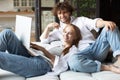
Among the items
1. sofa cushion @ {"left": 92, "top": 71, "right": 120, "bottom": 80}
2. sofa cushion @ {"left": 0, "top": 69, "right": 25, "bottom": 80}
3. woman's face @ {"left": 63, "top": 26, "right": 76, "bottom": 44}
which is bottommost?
sofa cushion @ {"left": 0, "top": 69, "right": 25, "bottom": 80}

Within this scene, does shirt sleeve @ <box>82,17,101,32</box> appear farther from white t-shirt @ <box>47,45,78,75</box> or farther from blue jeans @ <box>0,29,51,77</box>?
blue jeans @ <box>0,29,51,77</box>

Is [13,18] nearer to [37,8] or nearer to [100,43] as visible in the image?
[37,8]

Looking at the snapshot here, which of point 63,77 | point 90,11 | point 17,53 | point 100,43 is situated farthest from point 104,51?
point 90,11

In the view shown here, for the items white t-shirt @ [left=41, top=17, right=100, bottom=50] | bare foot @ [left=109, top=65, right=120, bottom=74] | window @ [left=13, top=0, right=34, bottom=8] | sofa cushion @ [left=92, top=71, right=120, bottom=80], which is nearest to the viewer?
sofa cushion @ [left=92, top=71, right=120, bottom=80]

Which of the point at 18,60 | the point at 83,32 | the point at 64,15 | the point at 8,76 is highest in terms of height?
the point at 64,15

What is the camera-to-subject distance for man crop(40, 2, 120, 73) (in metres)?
1.97

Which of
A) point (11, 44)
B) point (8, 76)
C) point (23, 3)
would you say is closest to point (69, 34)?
point (11, 44)

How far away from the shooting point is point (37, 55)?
2.06m

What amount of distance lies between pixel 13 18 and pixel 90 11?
4364 mm

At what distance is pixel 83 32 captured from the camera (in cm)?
236

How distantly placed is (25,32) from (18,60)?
0.73ft

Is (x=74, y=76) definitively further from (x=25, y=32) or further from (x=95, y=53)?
(x=25, y=32)

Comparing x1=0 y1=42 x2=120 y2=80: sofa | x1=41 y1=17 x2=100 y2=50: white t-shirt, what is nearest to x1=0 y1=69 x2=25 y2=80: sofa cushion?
x1=0 y1=42 x2=120 y2=80: sofa

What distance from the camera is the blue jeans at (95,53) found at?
196 centimetres
